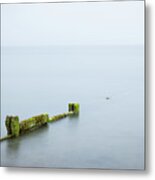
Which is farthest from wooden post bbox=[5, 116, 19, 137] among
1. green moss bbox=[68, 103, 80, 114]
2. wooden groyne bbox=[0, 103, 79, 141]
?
green moss bbox=[68, 103, 80, 114]

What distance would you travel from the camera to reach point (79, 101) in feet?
6.81

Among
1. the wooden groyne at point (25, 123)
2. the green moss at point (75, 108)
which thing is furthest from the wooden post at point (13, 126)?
the green moss at point (75, 108)

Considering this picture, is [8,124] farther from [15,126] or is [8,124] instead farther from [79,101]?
[79,101]

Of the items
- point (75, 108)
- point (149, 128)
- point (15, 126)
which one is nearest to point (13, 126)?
point (15, 126)

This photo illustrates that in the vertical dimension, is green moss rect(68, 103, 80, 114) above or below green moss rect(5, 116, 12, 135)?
above

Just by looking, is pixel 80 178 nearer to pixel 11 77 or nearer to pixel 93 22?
pixel 11 77

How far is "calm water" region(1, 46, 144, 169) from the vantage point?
2.04 meters

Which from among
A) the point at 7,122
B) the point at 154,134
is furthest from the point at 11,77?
the point at 154,134

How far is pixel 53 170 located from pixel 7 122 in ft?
0.99

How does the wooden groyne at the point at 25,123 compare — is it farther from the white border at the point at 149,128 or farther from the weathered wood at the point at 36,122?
the white border at the point at 149,128

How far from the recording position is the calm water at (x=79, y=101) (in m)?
2.04

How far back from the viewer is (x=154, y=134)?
6.65ft

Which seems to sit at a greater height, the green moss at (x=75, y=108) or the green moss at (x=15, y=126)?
the green moss at (x=75, y=108)

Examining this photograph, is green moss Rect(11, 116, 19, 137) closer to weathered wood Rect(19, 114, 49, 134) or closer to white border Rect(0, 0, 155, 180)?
weathered wood Rect(19, 114, 49, 134)
